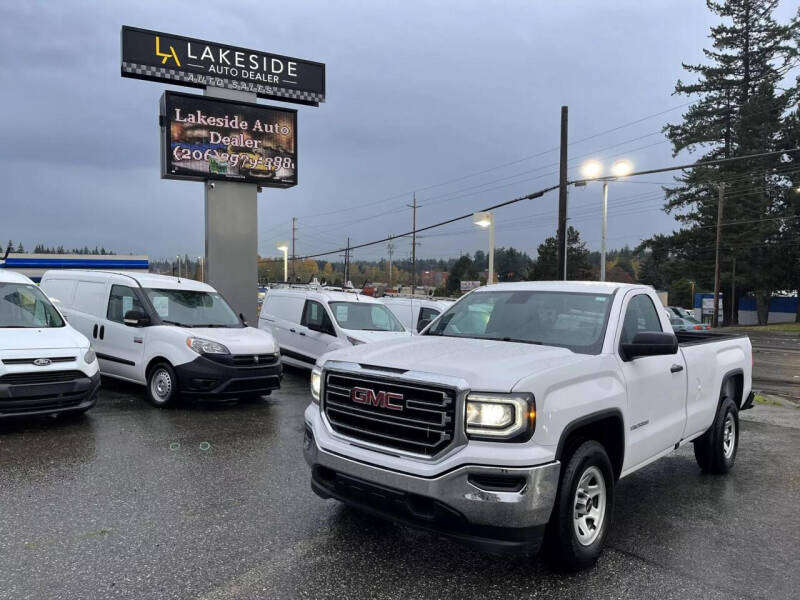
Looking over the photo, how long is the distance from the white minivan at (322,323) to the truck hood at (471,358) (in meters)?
6.74

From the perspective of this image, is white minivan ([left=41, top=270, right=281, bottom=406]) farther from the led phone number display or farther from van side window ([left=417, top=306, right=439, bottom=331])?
van side window ([left=417, top=306, right=439, bottom=331])

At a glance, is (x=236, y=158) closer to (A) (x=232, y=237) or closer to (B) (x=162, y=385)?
(A) (x=232, y=237)

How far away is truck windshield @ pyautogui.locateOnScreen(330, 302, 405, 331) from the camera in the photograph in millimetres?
11898

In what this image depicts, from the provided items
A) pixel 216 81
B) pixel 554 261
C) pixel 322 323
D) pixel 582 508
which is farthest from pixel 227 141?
pixel 554 261

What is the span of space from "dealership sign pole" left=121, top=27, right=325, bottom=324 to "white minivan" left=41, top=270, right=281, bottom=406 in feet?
17.7

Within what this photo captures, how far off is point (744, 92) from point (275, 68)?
151ft

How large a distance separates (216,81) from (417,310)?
807cm

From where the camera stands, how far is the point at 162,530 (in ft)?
14.0

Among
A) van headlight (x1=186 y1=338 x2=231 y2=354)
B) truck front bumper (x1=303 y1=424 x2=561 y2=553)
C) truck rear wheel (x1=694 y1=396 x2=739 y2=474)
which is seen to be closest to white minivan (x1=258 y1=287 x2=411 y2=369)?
van headlight (x1=186 y1=338 x2=231 y2=354)

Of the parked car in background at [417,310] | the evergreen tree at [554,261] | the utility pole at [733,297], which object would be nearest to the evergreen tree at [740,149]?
the utility pole at [733,297]

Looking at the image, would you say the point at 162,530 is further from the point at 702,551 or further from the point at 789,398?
the point at 789,398

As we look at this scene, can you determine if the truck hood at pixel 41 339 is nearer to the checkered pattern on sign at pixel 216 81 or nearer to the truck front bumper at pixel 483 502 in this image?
the truck front bumper at pixel 483 502

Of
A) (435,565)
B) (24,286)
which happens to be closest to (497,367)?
(435,565)

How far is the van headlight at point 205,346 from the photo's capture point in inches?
335
